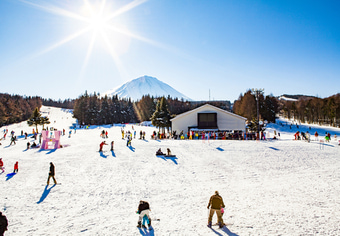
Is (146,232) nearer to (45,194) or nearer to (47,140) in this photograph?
(45,194)

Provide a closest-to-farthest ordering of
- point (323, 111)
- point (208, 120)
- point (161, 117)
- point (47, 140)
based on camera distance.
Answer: point (47, 140) < point (208, 120) < point (161, 117) < point (323, 111)

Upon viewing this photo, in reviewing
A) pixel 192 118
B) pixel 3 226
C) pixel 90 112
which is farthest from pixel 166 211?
pixel 90 112

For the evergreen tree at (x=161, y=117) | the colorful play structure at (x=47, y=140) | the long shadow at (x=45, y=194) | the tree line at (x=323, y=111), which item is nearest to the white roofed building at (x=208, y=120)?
the evergreen tree at (x=161, y=117)

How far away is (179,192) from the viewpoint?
35.6 feet

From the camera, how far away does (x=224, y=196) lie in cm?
1012

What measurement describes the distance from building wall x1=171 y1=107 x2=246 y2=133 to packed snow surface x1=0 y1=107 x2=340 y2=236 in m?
17.5

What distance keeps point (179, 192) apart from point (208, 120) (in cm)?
2774

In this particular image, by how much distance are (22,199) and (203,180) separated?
10234 millimetres

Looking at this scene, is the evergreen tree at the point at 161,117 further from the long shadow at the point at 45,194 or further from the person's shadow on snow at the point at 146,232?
the person's shadow on snow at the point at 146,232

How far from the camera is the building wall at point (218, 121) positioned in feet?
123

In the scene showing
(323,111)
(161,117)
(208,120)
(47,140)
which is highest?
(323,111)

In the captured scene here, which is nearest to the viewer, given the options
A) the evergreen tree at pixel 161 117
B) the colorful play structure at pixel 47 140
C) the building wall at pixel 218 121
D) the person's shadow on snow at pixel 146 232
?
the person's shadow on snow at pixel 146 232

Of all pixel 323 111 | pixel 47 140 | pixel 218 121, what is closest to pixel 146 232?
pixel 47 140

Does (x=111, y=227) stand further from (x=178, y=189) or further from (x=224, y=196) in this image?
(x=224, y=196)
